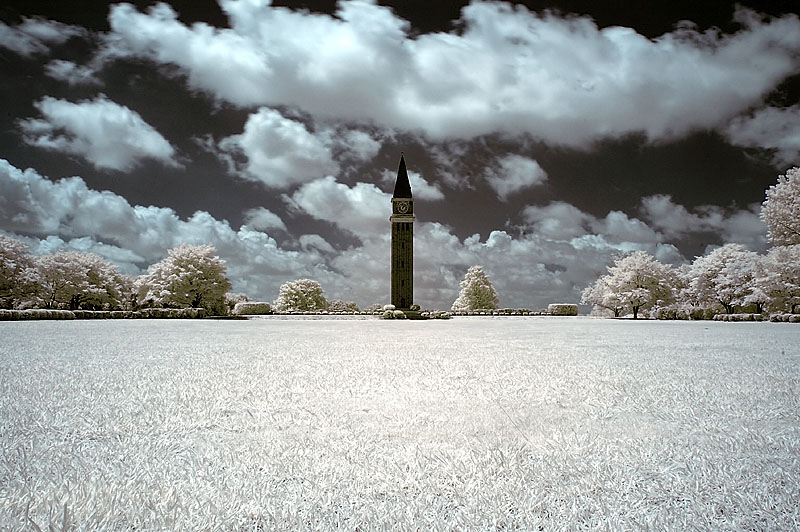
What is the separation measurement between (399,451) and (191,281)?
36468 millimetres

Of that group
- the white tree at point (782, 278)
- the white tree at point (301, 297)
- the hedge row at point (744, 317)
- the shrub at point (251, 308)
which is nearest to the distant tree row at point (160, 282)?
the shrub at point (251, 308)

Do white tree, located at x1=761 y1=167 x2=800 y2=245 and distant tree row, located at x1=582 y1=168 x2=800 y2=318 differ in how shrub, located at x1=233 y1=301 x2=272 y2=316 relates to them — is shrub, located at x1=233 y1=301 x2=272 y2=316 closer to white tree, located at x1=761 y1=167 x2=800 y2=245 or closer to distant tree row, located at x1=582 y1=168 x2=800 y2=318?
distant tree row, located at x1=582 y1=168 x2=800 y2=318

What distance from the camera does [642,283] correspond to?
40438 millimetres

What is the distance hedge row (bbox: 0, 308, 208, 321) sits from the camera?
21.4 m

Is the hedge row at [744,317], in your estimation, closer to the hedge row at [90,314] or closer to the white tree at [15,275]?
the hedge row at [90,314]

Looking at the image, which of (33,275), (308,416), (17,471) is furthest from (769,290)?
(33,275)

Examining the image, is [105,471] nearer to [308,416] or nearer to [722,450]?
[308,416]

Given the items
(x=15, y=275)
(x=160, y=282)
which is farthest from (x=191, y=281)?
(x=15, y=275)

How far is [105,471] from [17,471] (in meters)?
0.46

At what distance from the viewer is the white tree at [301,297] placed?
5503 cm

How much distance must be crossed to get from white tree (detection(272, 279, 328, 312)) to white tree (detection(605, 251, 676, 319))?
31.3m

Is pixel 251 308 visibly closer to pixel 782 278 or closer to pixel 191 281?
pixel 191 281

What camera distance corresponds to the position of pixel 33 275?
27750mm

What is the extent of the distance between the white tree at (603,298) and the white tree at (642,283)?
41 cm
